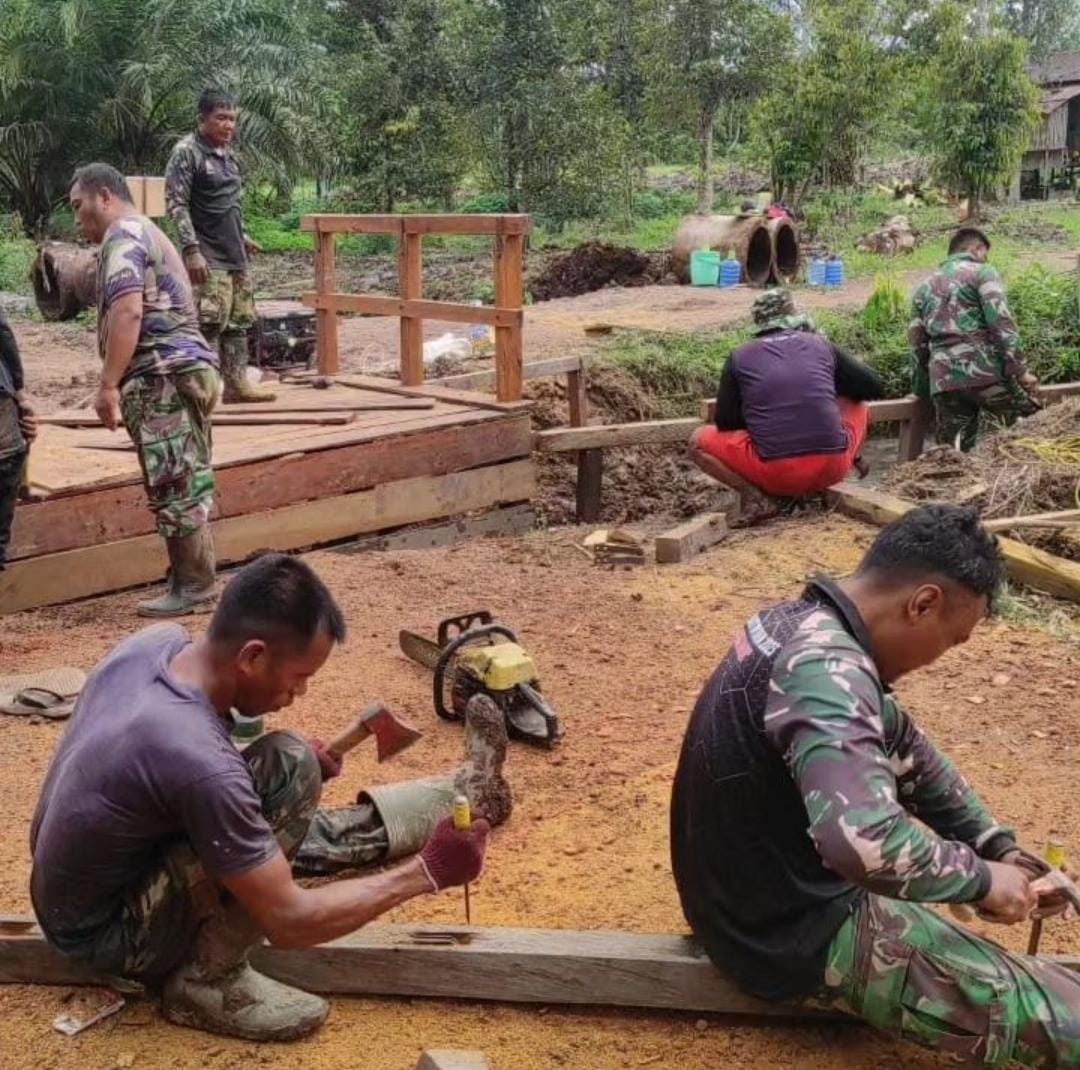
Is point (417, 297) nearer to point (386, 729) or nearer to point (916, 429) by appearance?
point (916, 429)

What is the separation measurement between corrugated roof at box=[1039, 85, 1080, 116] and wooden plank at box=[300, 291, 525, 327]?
3372 centimetres

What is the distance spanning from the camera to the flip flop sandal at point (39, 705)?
4.96 metres

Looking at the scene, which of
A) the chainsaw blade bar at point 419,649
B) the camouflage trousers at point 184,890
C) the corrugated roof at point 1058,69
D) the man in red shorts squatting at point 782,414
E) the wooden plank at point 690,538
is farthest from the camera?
the corrugated roof at point 1058,69

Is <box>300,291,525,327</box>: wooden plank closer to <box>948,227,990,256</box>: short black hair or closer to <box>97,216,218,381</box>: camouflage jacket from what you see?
<box>97,216,218,381</box>: camouflage jacket

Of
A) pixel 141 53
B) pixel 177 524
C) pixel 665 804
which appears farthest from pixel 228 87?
pixel 665 804

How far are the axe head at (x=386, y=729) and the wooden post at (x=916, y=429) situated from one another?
7.06 m

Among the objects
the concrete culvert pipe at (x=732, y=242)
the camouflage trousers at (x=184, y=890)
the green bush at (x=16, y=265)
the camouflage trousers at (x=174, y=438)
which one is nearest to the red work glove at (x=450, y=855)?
the camouflage trousers at (x=184, y=890)

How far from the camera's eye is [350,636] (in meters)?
5.93

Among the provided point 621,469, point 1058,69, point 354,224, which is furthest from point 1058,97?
point 354,224

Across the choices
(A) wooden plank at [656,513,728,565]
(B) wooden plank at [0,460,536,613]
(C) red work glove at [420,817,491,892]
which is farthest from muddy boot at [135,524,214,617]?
(C) red work glove at [420,817,491,892]

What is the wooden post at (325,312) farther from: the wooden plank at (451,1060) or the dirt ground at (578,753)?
the wooden plank at (451,1060)

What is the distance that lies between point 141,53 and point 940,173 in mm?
16429

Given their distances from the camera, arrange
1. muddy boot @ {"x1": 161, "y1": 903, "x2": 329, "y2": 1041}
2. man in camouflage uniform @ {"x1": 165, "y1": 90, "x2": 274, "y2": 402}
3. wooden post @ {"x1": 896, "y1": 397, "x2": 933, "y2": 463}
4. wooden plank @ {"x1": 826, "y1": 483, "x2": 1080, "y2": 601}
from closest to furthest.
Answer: muddy boot @ {"x1": 161, "y1": 903, "x2": 329, "y2": 1041} → wooden plank @ {"x1": 826, "y1": 483, "x2": 1080, "y2": 601} → man in camouflage uniform @ {"x1": 165, "y1": 90, "x2": 274, "y2": 402} → wooden post @ {"x1": 896, "y1": 397, "x2": 933, "y2": 463}

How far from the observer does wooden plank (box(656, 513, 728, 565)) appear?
23.0ft
